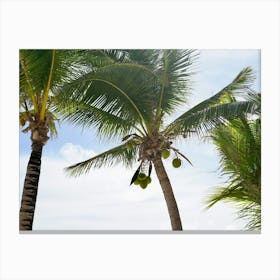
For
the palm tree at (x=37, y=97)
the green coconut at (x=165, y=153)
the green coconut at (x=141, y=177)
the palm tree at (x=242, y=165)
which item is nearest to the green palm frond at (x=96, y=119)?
the palm tree at (x=37, y=97)

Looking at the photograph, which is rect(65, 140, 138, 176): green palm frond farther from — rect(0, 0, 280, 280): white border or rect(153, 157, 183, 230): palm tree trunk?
rect(0, 0, 280, 280): white border

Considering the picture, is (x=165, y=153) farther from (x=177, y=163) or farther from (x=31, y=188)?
(x=31, y=188)

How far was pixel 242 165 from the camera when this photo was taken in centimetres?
424

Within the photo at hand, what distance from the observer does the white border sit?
3965mm

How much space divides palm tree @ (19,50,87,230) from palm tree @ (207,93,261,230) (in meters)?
1.28

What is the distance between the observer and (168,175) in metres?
4.16

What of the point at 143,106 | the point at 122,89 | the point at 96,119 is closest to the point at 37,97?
the point at 96,119
